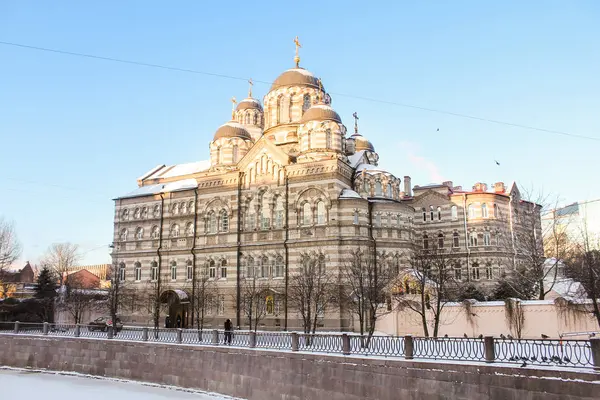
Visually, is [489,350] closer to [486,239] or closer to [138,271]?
[486,239]

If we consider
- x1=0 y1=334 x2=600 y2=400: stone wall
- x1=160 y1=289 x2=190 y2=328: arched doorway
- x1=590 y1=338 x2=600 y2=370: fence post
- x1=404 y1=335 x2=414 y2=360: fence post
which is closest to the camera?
x1=590 y1=338 x2=600 y2=370: fence post

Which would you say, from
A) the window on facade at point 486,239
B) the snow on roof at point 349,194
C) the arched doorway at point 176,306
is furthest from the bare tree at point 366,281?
the arched doorway at point 176,306

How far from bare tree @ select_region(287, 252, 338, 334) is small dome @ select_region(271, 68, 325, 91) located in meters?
16.0

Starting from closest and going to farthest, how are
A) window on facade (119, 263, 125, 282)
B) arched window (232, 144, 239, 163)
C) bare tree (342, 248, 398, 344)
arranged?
1. bare tree (342, 248, 398, 344)
2. arched window (232, 144, 239, 163)
3. window on facade (119, 263, 125, 282)

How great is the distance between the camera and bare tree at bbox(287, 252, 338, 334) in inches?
1260

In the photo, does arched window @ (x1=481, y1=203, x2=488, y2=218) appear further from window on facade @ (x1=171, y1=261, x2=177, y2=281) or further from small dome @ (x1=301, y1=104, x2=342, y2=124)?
window on facade @ (x1=171, y1=261, x2=177, y2=281)

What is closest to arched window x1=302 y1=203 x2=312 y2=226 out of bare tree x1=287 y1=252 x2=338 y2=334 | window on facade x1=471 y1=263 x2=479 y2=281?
bare tree x1=287 y1=252 x2=338 y2=334

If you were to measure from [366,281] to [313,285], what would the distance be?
331cm

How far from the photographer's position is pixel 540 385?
1192 cm

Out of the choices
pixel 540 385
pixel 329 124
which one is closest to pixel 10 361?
pixel 329 124

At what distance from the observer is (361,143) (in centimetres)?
4856

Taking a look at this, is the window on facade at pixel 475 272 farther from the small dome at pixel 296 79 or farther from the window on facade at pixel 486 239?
the small dome at pixel 296 79

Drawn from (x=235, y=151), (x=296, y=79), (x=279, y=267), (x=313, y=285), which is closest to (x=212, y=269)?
(x=279, y=267)

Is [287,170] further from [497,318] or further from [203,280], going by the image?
[497,318]
